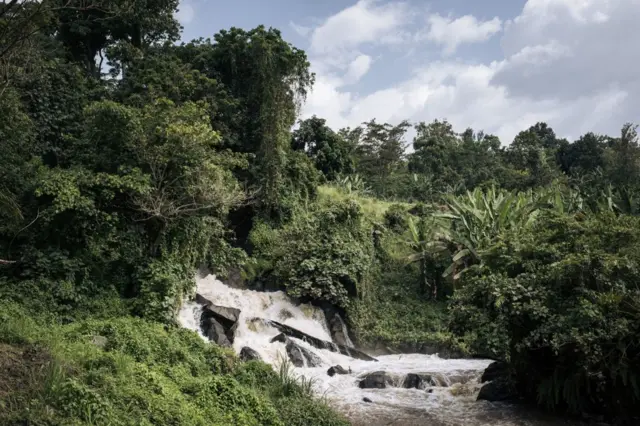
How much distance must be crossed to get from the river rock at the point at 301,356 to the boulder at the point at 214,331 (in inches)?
64.7

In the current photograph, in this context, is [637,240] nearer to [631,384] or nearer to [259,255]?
[631,384]

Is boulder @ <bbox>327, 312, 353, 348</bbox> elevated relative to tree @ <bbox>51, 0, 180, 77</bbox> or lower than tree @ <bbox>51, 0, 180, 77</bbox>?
lower

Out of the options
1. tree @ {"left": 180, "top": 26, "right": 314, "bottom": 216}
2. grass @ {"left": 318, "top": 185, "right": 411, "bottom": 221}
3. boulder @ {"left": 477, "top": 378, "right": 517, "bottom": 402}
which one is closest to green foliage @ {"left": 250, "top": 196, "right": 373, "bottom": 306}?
tree @ {"left": 180, "top": 26, "right": 314, "bottom": 216}

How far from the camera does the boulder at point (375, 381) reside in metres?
11.5

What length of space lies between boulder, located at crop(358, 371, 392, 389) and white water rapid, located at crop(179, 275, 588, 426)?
0.48ft

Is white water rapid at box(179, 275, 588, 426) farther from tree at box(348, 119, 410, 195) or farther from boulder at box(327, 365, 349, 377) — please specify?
tree at box(348, 119, 410, 195)

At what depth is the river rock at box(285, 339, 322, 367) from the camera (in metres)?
13.2

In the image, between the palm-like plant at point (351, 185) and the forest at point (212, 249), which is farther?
the palm-like plant at point (351, 185)

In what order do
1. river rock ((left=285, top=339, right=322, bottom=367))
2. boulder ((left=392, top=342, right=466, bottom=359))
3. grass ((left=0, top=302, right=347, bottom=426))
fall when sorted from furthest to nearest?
boulder ((left=392, top=342, right=466, bottom=359))
river rock ((left=285, top=339, right=322, bottom=367))
grass ((left=0, top=302, right=347, bottom=426))

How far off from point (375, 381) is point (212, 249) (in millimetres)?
6501

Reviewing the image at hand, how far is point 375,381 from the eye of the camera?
38.1ft

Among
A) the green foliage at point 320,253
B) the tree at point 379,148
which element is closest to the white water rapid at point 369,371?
the green foliage at point 320,253

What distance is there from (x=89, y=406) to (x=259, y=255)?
42.5ft

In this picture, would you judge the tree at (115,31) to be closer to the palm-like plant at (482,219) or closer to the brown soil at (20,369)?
the palm-like plant at (482,219)
